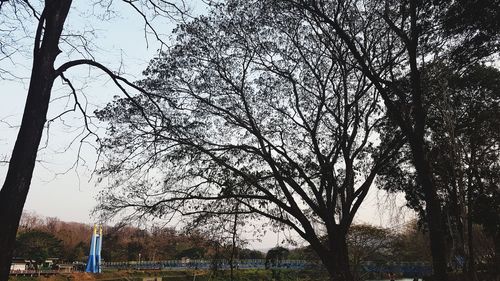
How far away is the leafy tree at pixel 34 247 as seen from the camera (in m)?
37.0

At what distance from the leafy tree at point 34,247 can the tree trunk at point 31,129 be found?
126ft

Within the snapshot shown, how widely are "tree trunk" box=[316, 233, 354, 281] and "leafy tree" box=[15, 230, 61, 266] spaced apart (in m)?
34.6

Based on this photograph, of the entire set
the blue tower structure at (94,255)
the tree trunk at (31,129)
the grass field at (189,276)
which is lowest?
the grass field at (189,276)

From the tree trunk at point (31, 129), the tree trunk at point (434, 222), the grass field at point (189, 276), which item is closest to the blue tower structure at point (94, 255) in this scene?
the grass field at point (189, 276)

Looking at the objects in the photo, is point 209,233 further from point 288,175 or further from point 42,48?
point 42,48

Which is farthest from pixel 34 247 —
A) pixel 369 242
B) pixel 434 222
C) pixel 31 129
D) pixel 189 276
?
pixel 434 222

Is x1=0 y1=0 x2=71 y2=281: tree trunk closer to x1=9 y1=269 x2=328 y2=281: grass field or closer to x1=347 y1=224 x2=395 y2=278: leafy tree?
x1=9 y1=269 x2=328 y2=281: grass field

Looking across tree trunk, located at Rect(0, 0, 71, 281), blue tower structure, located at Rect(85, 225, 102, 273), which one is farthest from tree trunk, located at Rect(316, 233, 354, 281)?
blue tower structure, located at Rect(85, 225, 102, 273)

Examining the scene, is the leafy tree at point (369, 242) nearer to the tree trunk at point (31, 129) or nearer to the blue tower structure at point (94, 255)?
the blue tower structure at point (94, 255)

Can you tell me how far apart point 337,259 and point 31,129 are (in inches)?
342

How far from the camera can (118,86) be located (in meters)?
4.87

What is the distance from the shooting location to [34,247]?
3719cm

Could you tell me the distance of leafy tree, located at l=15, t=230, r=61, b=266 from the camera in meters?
37.0

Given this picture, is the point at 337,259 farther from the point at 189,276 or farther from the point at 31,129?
the point at 189,276
